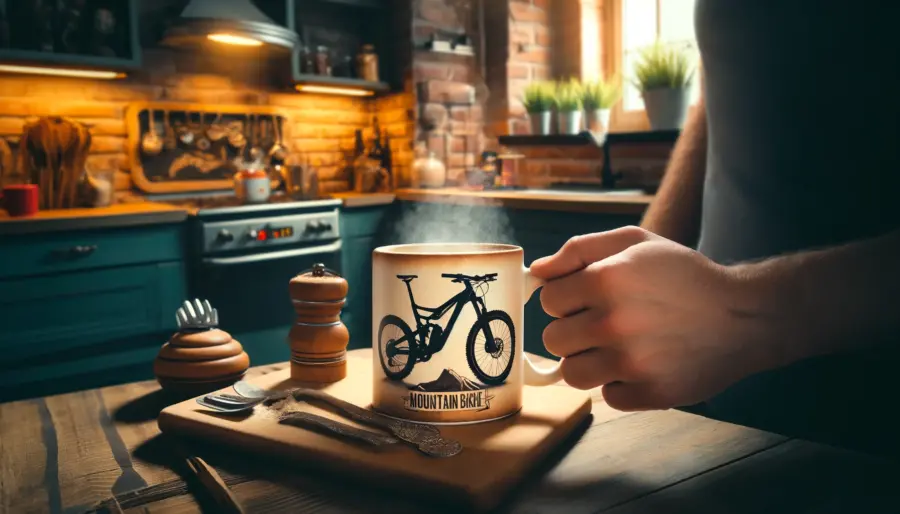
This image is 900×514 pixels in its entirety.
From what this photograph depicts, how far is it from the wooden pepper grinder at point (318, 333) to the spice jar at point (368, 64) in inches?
122

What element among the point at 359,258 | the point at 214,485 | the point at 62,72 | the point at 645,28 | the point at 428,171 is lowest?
the point at 359,258

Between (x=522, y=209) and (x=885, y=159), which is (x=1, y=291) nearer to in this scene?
(x=522, y=209)

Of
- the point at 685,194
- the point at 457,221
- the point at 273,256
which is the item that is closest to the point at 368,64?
the point at 457,221

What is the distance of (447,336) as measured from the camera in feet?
2.00

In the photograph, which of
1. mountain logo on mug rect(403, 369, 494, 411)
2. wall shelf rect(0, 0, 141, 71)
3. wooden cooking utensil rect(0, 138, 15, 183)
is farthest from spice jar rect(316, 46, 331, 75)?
mountain logo on mug rect(403, 369, 494, 411)

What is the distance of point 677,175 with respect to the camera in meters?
1.04

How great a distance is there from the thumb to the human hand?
4cm

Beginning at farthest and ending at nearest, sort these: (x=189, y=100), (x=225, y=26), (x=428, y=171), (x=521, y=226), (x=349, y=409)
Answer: (x=428, y=171)
(x=189, y=100)
(x=225, y=26)
(x=521, y=226)
(x=349, y=409)

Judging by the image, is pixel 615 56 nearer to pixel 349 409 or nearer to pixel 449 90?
pixel 449 90

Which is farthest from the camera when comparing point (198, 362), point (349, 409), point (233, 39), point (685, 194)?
point (233, 39)

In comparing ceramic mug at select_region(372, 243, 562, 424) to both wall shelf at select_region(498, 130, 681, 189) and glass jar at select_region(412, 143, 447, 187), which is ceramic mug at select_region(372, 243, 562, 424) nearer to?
wall shelf at select_region(498, 130, 681, 189)

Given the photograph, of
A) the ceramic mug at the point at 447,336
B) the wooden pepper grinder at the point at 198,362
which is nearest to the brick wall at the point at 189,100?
the wooden pepper grinder at the point at 198,362

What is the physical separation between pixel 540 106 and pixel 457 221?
715 millimetres

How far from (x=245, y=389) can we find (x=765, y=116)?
0.67m
